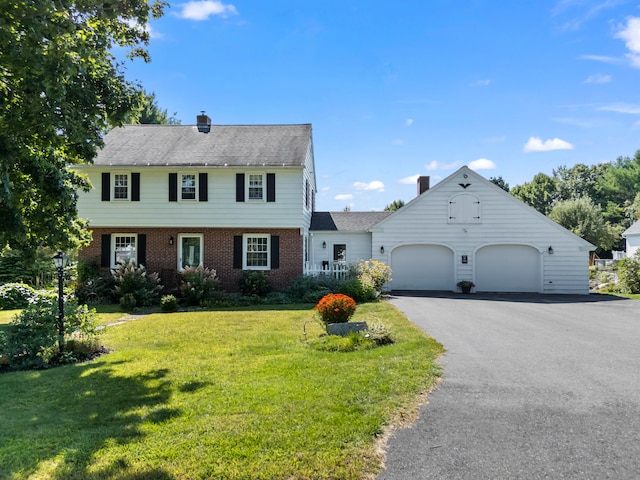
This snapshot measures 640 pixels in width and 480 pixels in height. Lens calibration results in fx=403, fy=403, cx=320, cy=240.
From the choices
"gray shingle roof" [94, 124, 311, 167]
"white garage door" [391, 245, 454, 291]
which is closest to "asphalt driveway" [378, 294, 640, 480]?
"white garage door" [391, 245, 454, 291]

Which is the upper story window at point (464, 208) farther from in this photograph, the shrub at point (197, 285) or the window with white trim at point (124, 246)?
the window with white trim at point (124, 246)

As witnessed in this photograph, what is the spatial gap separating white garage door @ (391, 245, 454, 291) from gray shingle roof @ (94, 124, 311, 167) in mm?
6836

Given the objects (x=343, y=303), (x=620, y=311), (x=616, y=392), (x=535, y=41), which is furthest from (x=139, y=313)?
(x=620, y=311)

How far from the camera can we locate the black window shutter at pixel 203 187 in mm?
17094

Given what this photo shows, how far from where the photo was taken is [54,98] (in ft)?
18.1

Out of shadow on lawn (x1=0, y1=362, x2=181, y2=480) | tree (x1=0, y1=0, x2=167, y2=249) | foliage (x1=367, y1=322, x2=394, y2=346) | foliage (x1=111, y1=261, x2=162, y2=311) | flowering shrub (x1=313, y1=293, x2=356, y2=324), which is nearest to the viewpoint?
→ shadow on lawn (x1=0, y1=362, x2=181, y2=480)

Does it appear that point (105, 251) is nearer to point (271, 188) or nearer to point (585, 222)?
point (271, 188)

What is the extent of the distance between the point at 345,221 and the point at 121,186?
10680 millimetres

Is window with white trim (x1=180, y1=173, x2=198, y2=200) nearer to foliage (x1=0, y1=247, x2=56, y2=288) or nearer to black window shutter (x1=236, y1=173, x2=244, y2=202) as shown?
black window shutter (x1=236, y1=173, x2=244, y2=202)

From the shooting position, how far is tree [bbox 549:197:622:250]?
36.0m

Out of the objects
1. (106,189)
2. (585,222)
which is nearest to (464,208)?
(106,189)

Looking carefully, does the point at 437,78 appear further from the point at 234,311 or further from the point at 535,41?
the point at 234,311

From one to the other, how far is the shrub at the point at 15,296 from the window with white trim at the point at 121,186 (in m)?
4.87

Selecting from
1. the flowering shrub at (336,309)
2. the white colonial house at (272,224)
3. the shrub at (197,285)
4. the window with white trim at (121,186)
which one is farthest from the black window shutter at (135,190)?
the flowering shrub at (336,309)
